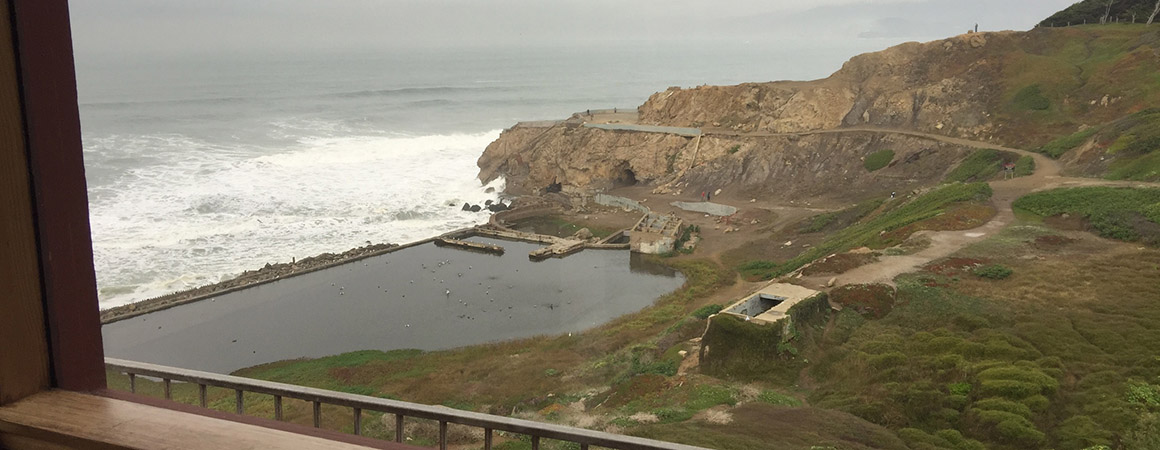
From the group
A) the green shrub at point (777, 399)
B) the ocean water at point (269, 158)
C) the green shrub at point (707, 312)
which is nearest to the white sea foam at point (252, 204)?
the ocean water at point (269, 158)

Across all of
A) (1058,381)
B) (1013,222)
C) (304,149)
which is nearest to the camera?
(1058,381)

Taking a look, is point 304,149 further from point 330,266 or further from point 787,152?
point 787,152

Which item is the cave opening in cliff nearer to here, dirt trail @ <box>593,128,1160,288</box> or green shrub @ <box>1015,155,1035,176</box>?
dirt trail @ <box>593,128,1160,288</box>

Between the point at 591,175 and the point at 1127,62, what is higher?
the point at 1127,62

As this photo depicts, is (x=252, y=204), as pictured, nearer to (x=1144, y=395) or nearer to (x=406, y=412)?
(x=1144, y=395)

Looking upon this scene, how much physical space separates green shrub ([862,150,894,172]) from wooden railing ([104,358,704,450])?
41.1m

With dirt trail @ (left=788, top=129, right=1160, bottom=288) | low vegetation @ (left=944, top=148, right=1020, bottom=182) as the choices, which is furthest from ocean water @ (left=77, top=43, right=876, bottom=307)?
low vegetation @ (left=944, top=148, right=1020, bottom=182)

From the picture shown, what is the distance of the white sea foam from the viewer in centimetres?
3281

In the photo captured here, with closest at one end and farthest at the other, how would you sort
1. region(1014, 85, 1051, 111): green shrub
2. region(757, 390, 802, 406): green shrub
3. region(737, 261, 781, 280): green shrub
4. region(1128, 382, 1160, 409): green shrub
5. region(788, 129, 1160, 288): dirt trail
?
region(1128, 382, 1160, 409): green shrub → region(757, 390, 802, 406): green shrub → region(788, 129, 1160, 288): dirt trail → region(737, 261, 781, 280): green shrub → region(1014, 85, 1051, 111): green shrub

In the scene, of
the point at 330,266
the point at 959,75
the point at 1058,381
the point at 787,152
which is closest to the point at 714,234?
the point at 787,152

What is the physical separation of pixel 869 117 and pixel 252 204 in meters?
35.8

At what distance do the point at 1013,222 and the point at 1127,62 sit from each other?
23613mm

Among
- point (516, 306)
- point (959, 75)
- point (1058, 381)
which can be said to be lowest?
point (516, 306)

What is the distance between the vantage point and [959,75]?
44.6m
